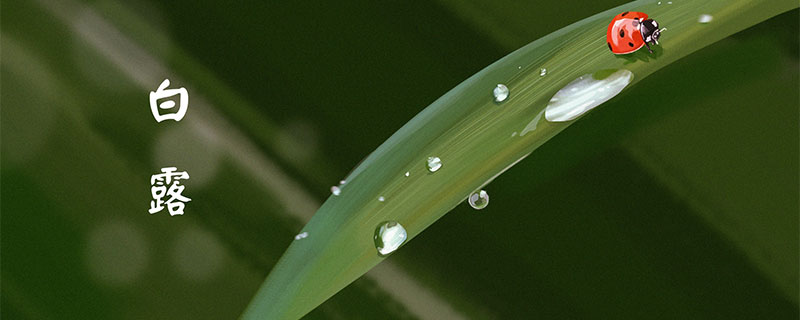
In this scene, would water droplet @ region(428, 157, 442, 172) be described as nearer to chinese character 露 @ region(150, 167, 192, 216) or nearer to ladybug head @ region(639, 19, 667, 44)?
ladybug head @ region(639, 19, 667, 44)

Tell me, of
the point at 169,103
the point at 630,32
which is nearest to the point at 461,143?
the point at 630,32

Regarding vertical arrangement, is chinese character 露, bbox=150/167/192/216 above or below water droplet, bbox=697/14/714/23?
above

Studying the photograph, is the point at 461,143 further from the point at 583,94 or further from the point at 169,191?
the point at 169,191

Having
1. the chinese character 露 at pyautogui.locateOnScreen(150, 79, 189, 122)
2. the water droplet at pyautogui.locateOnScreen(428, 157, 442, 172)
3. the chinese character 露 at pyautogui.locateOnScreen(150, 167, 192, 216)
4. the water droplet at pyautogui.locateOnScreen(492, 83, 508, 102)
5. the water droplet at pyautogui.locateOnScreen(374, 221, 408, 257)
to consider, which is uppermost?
the chinese character 露 at pyautogui.locateOnScreen(150, 79, 189, 122)

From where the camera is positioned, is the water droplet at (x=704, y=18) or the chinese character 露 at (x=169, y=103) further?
the chinese character 露 at (x=169, y=103)

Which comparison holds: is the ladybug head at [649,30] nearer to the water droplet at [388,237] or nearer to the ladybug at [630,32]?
the ladybug at [630,32]

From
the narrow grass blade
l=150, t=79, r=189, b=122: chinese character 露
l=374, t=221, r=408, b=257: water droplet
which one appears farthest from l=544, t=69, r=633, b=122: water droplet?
l=150, t=79, r=189, b=122: chinese character 露

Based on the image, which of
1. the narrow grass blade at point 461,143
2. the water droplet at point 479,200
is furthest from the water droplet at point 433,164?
the water droplet at point 479,200
